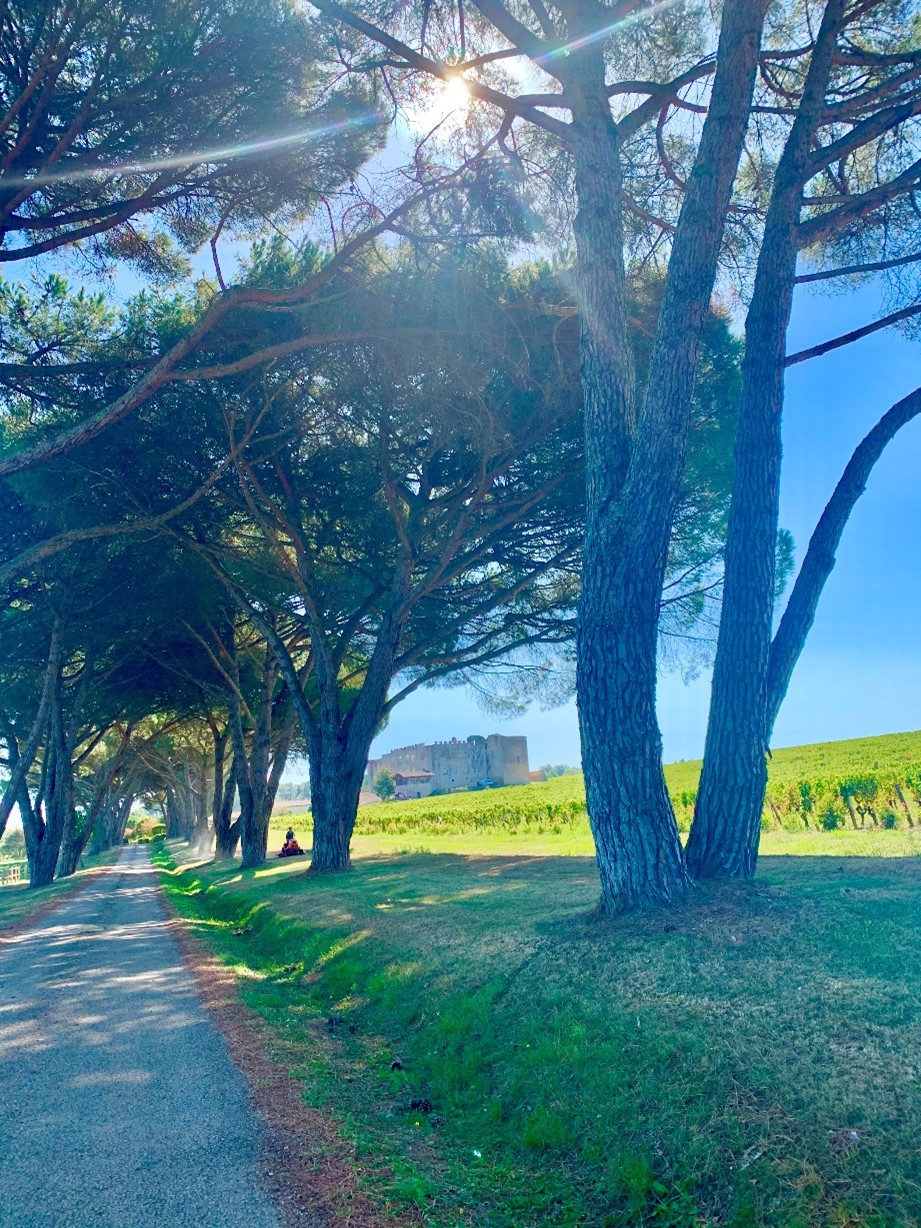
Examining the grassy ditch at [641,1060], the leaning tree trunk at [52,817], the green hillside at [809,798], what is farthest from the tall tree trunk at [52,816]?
the grassy ditch at [641,1060]

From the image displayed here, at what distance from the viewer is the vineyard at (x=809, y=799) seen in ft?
57.0

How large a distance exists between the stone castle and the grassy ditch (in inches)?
2805

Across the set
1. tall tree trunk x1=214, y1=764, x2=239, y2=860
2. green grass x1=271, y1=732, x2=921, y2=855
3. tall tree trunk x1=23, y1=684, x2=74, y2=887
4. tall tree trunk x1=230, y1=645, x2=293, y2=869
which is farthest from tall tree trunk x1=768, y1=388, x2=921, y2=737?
tall tree trunk x1=214, y1=764, x2=239, y2=860

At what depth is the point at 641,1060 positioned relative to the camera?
3.68m

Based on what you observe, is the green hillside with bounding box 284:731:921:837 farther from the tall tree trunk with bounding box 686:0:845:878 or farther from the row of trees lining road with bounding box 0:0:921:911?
the tall tree trunk with bounding box 686:0:845:878

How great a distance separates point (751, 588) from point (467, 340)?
5.11 meters

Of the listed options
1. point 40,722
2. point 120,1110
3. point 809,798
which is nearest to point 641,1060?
point 120,1110

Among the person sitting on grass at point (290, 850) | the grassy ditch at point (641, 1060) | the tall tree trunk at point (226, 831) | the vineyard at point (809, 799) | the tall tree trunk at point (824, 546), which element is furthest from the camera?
the tall tree trunk at point (226, 831)

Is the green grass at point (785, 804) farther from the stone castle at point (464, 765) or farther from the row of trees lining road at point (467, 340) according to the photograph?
the stone castle at point (464, 765)

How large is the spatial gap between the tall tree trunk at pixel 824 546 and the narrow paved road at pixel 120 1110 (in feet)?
14.9

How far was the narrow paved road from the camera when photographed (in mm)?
3012

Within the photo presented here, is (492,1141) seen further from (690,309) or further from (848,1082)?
(690,309)

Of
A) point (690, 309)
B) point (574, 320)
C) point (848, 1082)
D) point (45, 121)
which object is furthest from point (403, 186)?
point (848, 1082)

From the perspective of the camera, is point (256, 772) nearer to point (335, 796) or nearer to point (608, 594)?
point (335, 796)
